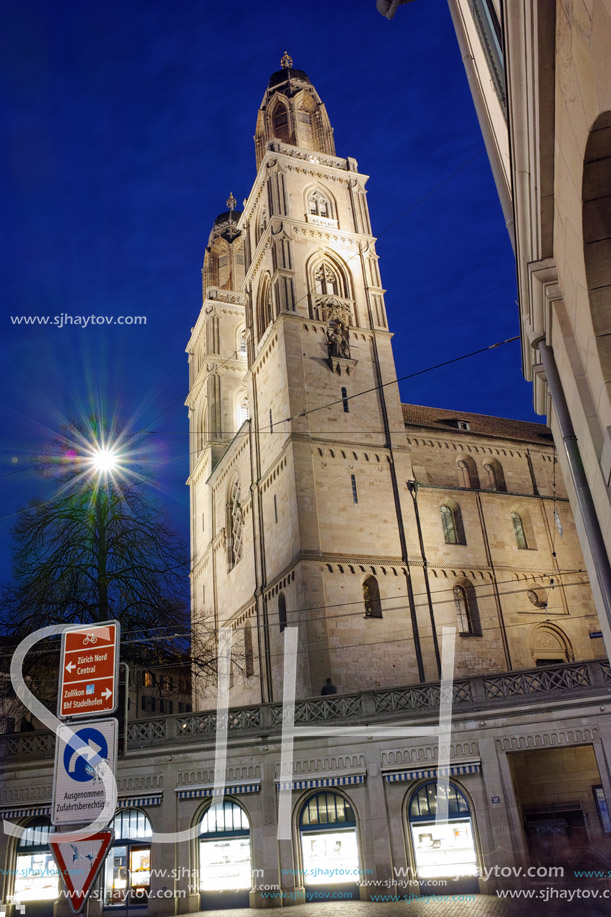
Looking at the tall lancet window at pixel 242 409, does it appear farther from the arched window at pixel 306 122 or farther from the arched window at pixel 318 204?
the arched window at pixel 306 122

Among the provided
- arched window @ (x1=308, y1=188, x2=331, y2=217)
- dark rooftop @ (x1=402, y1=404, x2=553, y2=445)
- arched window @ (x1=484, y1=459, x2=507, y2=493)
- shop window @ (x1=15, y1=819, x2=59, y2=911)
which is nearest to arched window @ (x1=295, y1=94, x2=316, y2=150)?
arched window @ (x1=308, y1=188, x2=331, y2=217)

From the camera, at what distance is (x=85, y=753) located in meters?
5.89

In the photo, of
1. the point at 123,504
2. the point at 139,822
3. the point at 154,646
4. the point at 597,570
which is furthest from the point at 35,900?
the point at 597,570

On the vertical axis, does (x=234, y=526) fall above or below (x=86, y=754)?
above

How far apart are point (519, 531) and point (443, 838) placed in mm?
23009

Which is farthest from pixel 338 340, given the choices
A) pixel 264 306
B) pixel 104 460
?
pixel 104 460

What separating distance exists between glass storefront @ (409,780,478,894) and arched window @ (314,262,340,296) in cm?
2628

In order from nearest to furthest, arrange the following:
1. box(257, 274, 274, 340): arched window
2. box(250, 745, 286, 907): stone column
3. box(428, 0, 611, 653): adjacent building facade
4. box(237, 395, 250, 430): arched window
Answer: box(428, 0, 611, 653): adjacent building facade, box(250, 745, 286, 907): stone column, box(257, 274, 274, 340): arched window, box(237, 395, 250, 430): arched window

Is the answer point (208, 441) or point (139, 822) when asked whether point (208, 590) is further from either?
point (139, 822)

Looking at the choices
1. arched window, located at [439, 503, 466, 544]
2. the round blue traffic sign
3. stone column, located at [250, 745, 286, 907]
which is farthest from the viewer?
arched window, located at [439, 503, 466, 544]

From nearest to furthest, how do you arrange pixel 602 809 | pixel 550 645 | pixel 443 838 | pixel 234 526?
pixel 443 838 → pixel 602 809 → pixel 550 645 → pixel 234 526

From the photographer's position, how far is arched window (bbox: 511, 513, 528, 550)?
36281 mm

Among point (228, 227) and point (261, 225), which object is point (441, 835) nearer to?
Result: point (261, 225)

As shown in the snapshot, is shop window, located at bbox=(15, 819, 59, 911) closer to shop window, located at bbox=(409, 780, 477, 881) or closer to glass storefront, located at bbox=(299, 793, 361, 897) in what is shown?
glass storefront, located at bbox=(299, 793, 361, 897)
